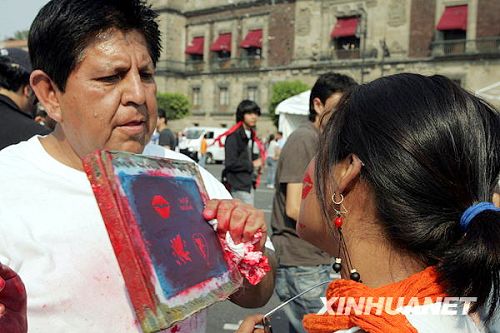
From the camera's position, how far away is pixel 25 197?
1.44 meters

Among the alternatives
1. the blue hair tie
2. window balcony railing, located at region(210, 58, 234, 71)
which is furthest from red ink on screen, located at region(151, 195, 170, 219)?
window balcony railing, located at region(210, 58, 234, 71)

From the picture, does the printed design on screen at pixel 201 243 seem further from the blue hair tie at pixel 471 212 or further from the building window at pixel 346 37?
the building window at pixel 346 37

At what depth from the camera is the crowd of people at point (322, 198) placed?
122 centimetres

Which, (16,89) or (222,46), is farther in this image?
(222,46)

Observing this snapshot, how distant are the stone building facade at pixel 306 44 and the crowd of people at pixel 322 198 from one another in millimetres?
25460

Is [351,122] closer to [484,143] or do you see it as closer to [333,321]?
[484,143]

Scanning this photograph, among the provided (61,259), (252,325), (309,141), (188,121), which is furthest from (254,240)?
(188,121)

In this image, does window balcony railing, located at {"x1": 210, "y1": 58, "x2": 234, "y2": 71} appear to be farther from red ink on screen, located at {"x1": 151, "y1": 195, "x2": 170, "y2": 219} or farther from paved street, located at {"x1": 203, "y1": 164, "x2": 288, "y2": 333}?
red ink on screen, located at {"x1": 151, "y1": 195, "x2": 170, "y2": 219}

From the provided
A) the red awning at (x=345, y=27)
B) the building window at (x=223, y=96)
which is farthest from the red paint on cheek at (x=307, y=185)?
the building window at (x=223, y=96)

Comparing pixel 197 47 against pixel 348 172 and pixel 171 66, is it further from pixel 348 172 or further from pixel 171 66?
pixel 348 172

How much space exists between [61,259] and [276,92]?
3068 cm

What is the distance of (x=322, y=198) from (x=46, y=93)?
949 mm

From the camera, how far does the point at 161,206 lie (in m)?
1.26

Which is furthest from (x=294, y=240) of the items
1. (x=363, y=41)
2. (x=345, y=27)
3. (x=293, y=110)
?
(x=345, y=27)
